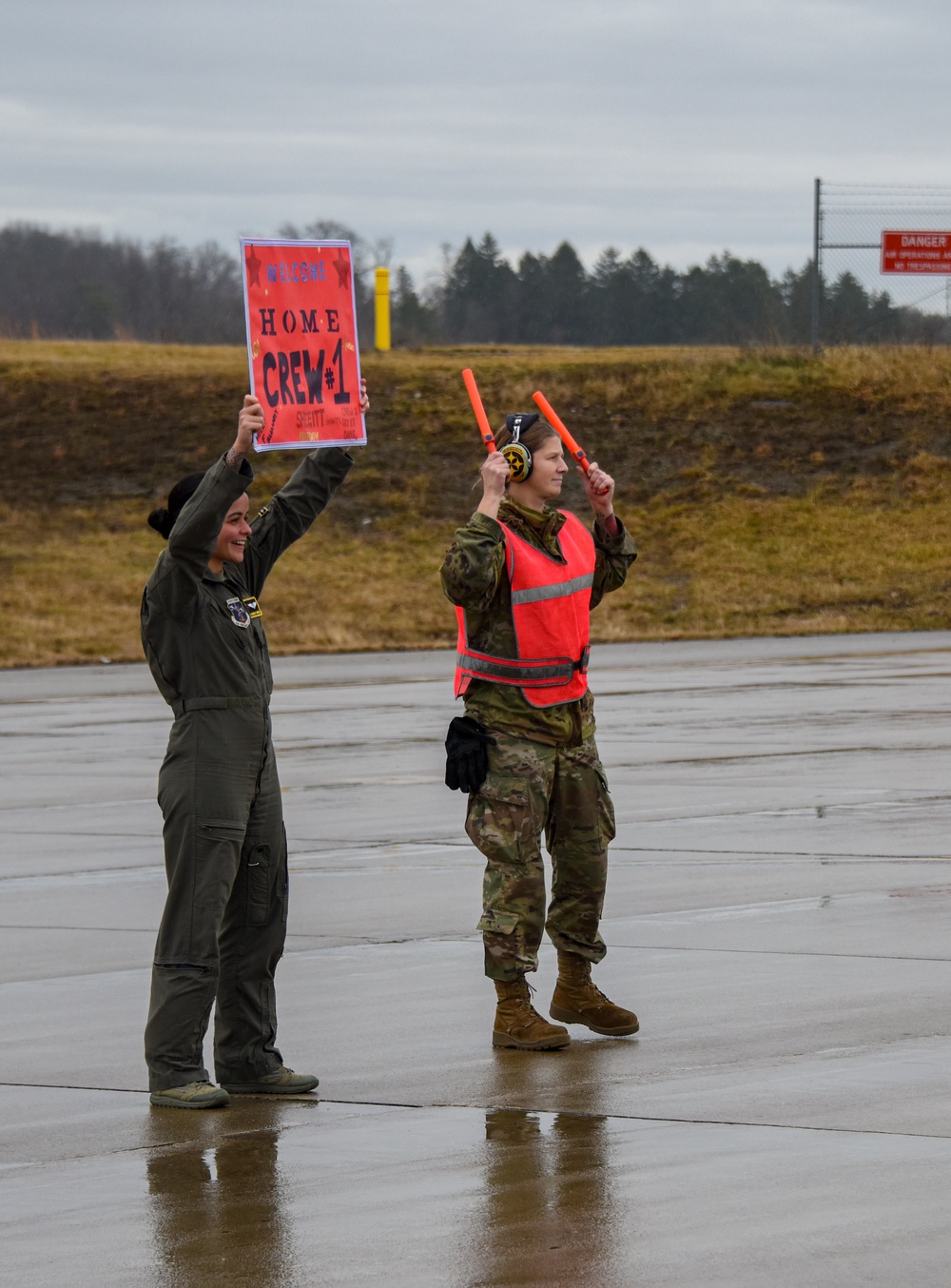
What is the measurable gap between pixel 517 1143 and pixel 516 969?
136 centimetres

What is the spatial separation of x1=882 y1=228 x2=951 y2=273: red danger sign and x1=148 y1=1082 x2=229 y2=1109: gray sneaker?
3622 centimetres

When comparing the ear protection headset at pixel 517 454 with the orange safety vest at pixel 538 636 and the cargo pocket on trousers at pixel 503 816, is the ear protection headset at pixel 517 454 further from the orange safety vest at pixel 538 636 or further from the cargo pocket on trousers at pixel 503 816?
the cargo pocket on trousers at pixel 503 816

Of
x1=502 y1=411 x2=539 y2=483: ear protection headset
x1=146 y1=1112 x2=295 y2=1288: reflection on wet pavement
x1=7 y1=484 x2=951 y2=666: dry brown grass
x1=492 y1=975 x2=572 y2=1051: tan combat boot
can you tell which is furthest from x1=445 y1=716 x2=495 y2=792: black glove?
x1=7 y1=484 x2=951 y2=666: dry brown grass

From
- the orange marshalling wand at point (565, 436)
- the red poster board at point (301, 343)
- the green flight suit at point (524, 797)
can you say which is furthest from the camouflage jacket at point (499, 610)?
the red poster board at point (301, 343)

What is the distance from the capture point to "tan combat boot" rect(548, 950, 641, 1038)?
712cm

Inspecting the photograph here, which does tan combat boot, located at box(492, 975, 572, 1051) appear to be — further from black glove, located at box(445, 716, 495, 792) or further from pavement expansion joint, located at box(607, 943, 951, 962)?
pavement expansion joint, located at box(607, 943, 951, 962)

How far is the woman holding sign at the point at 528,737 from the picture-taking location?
701 centimetres

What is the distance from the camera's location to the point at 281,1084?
652 centimetres

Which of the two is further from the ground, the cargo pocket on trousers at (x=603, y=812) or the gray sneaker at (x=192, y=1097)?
the cargo pocket on trousers at (x=603, y=812)

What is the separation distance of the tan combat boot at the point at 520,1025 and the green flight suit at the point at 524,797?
6 cm

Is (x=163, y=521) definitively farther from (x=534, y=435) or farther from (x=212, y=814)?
(x=534, y=435)

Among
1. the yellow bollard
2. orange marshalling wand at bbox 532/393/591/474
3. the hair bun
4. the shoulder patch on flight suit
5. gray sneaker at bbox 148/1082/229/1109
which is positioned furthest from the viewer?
the yellow bollard

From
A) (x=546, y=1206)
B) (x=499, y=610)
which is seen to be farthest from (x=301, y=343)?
(x=546, y=1206)

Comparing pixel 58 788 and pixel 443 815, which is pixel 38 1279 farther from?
pixel 58 788
